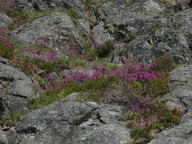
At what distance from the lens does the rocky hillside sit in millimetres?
6824

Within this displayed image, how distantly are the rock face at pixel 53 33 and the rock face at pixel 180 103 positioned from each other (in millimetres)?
7219

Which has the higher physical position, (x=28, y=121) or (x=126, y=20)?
(x=126, y=20)

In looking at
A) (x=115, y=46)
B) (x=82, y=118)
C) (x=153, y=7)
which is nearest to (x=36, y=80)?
(x=82, y=118)

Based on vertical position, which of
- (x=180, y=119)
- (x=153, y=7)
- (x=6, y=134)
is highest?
(x=153, y=7)

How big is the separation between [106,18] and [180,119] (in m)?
14.2

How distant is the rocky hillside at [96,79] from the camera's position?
6824 mm

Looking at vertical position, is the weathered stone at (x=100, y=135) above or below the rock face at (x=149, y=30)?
below

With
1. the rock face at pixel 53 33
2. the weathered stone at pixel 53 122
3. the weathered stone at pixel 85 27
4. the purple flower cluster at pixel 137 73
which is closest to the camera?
the weathered stone at pixel 53 122

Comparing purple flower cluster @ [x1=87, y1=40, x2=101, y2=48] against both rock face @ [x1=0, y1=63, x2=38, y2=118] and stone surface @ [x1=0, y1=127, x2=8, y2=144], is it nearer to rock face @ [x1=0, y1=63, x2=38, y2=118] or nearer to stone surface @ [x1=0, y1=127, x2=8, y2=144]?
rock face @ [x1=0, y1=63, x2=38, y2=118]

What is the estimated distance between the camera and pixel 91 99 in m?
8.58

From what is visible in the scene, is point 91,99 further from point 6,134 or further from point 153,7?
point 153,7

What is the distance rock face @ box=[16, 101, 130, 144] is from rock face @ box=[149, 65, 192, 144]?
1008 millimetres

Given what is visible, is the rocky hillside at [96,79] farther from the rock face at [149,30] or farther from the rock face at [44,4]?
the rock face at [44,4]

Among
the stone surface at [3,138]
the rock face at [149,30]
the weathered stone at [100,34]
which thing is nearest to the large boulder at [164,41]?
the rock face at [149,30]
